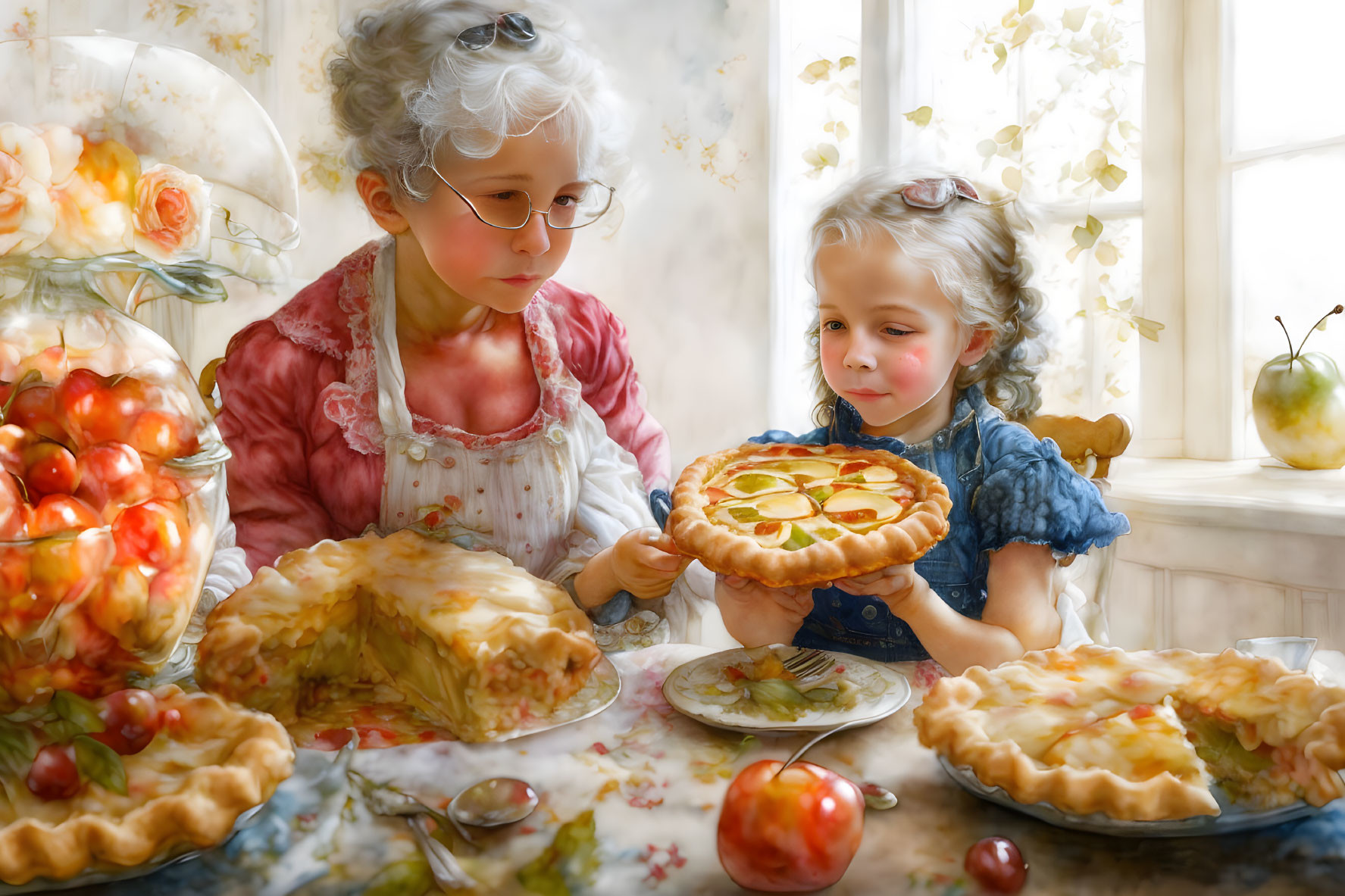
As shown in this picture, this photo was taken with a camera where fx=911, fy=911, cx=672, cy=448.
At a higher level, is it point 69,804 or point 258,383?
point 258,383

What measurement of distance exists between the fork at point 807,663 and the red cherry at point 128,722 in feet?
2.12

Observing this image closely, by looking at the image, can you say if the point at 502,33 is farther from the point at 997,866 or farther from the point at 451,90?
the point at 997,866

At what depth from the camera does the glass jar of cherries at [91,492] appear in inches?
32.6

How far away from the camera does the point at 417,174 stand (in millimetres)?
1067

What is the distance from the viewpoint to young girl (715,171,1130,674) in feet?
3.57

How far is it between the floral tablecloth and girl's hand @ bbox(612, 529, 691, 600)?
259 millimetres

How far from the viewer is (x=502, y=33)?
106 cm

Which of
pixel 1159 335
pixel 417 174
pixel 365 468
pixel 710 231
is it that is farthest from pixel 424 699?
pixel 1159 335

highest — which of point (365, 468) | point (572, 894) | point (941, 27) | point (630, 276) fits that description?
point (941, 27)

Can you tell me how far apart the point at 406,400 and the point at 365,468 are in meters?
0.10

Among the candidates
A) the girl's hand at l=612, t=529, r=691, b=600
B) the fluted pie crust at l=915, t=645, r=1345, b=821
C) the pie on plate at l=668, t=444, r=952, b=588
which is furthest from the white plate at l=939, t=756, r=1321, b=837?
the girl's hand at l=612, t=529, r=691, b=600

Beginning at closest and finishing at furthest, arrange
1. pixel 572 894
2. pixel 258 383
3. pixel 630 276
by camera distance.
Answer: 1. pixel 572 894
2. pixel 258 383
3. pixel 630 276

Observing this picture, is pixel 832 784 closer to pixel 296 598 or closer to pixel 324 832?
pixel 324 832

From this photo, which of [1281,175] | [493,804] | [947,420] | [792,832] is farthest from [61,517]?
[1281,175]
